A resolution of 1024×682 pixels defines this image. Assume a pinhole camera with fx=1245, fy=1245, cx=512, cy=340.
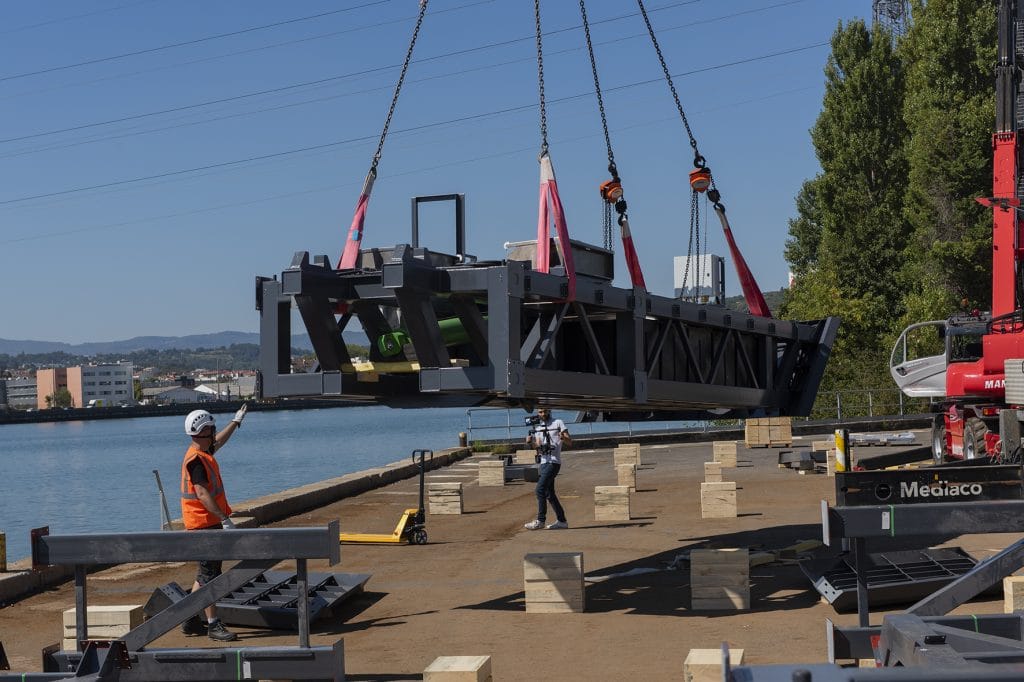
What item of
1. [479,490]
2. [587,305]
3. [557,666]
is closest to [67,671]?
[557,666]

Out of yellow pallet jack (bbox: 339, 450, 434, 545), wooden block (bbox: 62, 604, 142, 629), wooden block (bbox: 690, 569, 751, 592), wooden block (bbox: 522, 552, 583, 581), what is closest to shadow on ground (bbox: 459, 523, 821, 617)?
wooden block (bbox: 690, 569, 751, 592)

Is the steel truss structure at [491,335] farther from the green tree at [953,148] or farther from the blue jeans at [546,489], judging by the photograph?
the green tree at [953,148]

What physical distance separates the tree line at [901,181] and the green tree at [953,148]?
0.14ft

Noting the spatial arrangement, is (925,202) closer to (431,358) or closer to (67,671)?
(431,358)

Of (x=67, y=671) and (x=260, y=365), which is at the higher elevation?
(x=260, y=365)

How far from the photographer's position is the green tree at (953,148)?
49125 mm

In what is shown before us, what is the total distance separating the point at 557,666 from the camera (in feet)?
34.5

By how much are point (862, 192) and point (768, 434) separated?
2347 cm

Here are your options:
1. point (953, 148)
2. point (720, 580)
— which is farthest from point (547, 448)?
point (953, 148)

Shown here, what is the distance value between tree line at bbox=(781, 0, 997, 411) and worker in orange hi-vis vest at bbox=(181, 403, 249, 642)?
4089cm

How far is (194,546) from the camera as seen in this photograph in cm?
935

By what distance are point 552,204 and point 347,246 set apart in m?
2.20

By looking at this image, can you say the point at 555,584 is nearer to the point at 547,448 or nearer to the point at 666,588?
the point at 666,588

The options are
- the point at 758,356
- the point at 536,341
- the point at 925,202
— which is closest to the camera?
the point at 536,341
